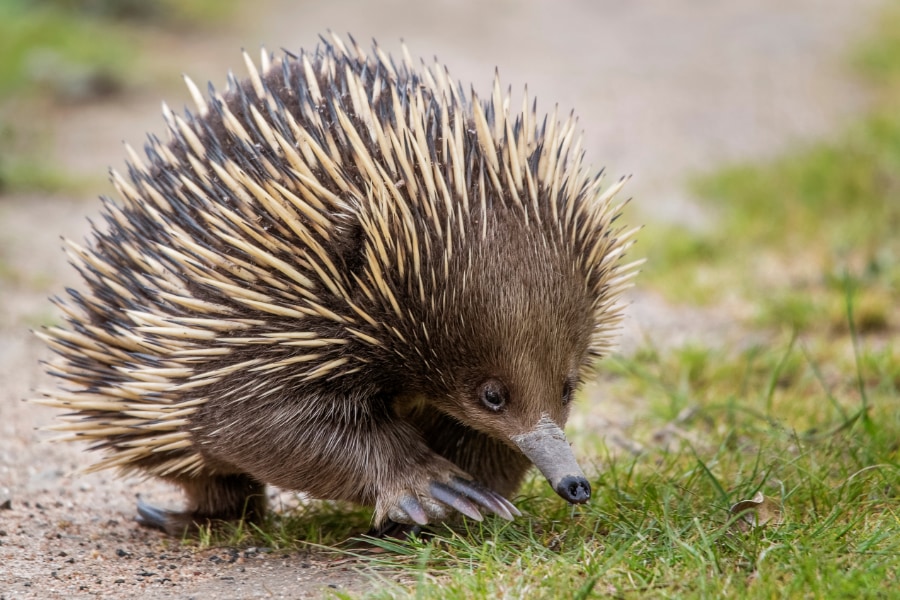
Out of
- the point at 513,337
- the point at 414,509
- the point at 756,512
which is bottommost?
the point at 414,509

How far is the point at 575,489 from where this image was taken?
2.95m

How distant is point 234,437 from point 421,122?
0.98m

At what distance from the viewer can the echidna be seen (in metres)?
3.14

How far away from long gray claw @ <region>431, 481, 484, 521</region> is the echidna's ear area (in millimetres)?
386

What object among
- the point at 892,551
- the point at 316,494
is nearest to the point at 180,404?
the point at 316,494

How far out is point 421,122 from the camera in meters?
3.25

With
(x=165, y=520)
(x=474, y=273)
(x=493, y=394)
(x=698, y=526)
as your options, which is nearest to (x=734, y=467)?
(x=698, y=526)

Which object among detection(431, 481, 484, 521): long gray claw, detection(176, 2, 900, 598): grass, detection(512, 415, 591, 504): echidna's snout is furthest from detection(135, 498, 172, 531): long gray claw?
detection(512, 415, 591, 504): echidna's snout

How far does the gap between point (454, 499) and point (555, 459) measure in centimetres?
36

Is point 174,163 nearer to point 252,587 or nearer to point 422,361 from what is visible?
point 422,361

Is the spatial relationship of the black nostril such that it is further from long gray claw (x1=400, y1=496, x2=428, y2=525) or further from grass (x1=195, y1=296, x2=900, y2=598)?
long gray claw (x1=400, y1=496, x2=428, y2=525)

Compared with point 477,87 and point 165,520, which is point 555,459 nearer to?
point 165,520

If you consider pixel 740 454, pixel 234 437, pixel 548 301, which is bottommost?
pixel 234 437

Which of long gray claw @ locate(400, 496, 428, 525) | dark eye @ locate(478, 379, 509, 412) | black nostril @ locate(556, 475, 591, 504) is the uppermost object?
dark eye @ locate(478, 379, 509, 412)
